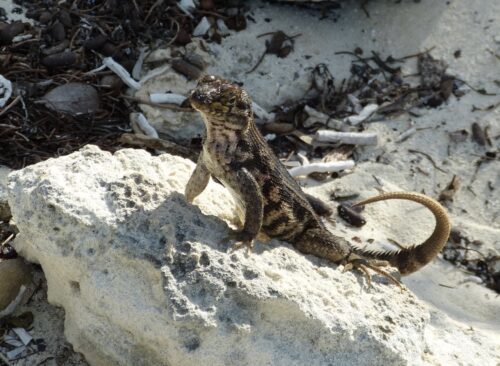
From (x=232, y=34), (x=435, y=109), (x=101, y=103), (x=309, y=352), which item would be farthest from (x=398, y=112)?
(x=309, y=352)

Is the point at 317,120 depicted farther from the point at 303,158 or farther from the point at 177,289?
the point at 177,289

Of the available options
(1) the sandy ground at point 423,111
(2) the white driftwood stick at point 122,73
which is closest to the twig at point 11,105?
(2) the white driftwood stick at point 122,73

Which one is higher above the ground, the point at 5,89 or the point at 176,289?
the point at 176,289

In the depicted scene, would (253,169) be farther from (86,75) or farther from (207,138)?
(86,75)

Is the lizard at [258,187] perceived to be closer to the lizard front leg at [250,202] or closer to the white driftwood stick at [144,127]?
the lizard front leg at [250,202]

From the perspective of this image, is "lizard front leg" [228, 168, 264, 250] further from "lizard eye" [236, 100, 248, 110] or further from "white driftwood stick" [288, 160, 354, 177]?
"white driftwood stick" [288, 160, 354, 177]

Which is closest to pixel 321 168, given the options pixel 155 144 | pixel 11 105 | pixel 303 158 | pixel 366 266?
pixel 303 158
